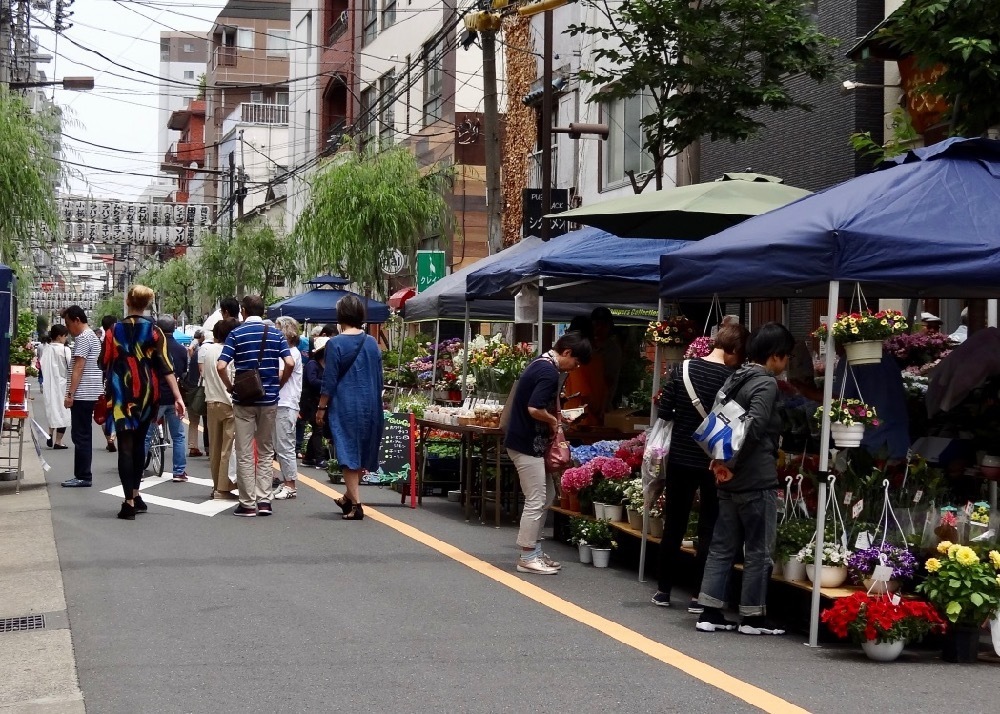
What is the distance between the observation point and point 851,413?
25.0ft

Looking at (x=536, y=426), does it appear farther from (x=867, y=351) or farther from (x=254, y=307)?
(x=254, y=307)

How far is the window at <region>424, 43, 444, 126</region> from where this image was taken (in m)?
35.6

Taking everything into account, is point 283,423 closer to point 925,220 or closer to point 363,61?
point 925,220

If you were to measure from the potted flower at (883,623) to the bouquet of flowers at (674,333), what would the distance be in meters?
2.93

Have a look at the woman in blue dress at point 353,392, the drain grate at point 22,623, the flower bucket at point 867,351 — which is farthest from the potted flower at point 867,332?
the woman in blue dress at point 353,392

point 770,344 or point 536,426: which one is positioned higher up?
point 770,344

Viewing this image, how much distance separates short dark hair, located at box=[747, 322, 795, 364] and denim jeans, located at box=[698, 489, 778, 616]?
31.0 inches

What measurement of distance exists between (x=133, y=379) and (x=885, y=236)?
23.9ft

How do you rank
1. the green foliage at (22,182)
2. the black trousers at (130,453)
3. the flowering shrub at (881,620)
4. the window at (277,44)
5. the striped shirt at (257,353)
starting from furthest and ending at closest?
1. the window at (277,44)
2. the green foliage at (22,182)
3. the striped shirt at (257,353)
4. the black trousers at (130,453)
5. the flowering shrub at (881,620)

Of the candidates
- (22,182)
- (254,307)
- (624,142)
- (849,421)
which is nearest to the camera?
(849,421)

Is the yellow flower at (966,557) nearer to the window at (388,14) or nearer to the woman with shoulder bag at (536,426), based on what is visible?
the woman with shoulder bag at (536,426)

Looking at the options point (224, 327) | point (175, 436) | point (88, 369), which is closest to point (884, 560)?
point (224, 327)

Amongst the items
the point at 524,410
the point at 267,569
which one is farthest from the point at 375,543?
the point at 524,410

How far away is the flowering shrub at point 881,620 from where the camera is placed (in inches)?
277
